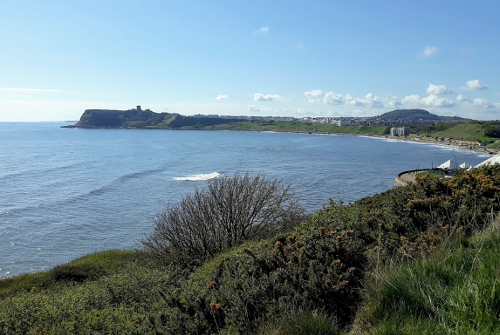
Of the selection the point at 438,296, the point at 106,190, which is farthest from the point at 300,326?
the point at 106,190

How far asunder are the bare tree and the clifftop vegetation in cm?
1231

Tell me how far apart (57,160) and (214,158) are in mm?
38568

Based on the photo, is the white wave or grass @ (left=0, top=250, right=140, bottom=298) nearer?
grass @ (left=0, top=250, right=140, bottom=298)

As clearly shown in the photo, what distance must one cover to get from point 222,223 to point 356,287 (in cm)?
1847

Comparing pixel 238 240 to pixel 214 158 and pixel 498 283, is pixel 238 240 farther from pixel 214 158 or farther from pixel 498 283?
pixel 214 158

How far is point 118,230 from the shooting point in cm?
3916

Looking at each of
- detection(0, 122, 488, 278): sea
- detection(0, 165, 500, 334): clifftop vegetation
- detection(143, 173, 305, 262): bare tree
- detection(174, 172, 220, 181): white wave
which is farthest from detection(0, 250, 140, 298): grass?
detection(174, 172, 220, 181): white wave

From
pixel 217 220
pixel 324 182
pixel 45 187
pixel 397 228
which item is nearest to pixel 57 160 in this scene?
pixel 45 187

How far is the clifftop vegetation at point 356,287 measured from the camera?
4266 mm

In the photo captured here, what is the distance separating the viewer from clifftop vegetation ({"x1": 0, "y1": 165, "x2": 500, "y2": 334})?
14.0ft

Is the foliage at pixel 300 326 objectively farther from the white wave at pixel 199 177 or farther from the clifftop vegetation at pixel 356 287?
the white wave at pixel 199 177

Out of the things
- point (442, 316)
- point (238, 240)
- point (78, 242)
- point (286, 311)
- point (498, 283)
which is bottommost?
point (78, 242)

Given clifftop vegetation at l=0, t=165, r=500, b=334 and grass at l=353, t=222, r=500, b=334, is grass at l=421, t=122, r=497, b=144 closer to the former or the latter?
clifftop vegetation at l=0, t=165, r=500, b=334

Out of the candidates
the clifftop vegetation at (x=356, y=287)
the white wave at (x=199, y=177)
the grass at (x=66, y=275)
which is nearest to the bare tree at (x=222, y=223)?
the grass at (x=66, y=275)
